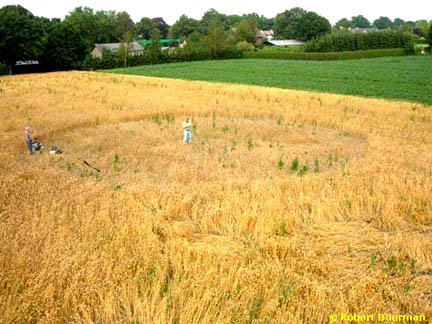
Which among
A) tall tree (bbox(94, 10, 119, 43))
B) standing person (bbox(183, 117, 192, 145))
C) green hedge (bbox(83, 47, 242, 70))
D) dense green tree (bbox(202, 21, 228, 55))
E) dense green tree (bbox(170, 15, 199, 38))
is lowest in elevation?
standing person (bbox(183, 117, 192, 145))

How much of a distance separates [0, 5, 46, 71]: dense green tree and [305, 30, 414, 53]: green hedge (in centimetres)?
5877

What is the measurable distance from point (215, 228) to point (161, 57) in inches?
2877

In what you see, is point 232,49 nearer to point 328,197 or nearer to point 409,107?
point 409,107

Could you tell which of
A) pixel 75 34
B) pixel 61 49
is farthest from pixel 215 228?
pixel 75 34

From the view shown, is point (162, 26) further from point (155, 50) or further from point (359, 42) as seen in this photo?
point (359, 42)

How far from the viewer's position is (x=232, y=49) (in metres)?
82.6

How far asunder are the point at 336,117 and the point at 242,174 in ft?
36.2

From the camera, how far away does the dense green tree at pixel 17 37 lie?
5650 cm

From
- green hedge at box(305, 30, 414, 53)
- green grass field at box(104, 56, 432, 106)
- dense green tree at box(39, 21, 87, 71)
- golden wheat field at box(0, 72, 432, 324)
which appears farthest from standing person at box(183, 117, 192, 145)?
green hedge at box(305, 30, 414, 53)

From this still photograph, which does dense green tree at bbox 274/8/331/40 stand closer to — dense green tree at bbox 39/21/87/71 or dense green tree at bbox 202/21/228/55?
dense green tree at bbox 202/21/228/55

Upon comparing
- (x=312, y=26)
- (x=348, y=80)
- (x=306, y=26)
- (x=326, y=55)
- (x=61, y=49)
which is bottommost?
(x=348, y=80)

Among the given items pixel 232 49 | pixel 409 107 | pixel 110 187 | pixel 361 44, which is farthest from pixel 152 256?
pixel 361 44

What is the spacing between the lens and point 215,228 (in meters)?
7.54

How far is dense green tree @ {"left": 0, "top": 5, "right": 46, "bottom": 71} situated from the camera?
185ft
